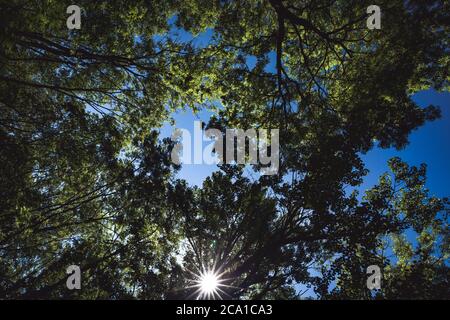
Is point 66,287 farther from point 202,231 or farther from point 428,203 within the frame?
point 428,203

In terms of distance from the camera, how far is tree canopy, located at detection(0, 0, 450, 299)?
26.5 feet

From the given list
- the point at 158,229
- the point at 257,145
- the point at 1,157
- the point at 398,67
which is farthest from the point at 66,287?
the point at 398,67

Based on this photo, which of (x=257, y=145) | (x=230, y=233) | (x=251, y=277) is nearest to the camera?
(x=251, y=277)

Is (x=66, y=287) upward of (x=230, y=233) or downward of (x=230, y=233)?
downward

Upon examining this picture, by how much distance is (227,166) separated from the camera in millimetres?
9336

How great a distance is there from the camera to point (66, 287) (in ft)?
26.3

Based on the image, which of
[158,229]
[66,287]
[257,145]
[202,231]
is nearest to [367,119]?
[257,145]

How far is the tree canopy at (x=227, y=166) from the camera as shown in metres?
8.09

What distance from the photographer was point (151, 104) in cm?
1312

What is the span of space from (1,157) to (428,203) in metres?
15.0

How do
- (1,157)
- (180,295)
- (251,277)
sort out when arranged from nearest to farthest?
(1,157), (180,295), (251,277)

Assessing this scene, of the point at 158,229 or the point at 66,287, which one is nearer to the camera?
the point at 66,287

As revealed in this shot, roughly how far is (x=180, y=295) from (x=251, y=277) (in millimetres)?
2403
